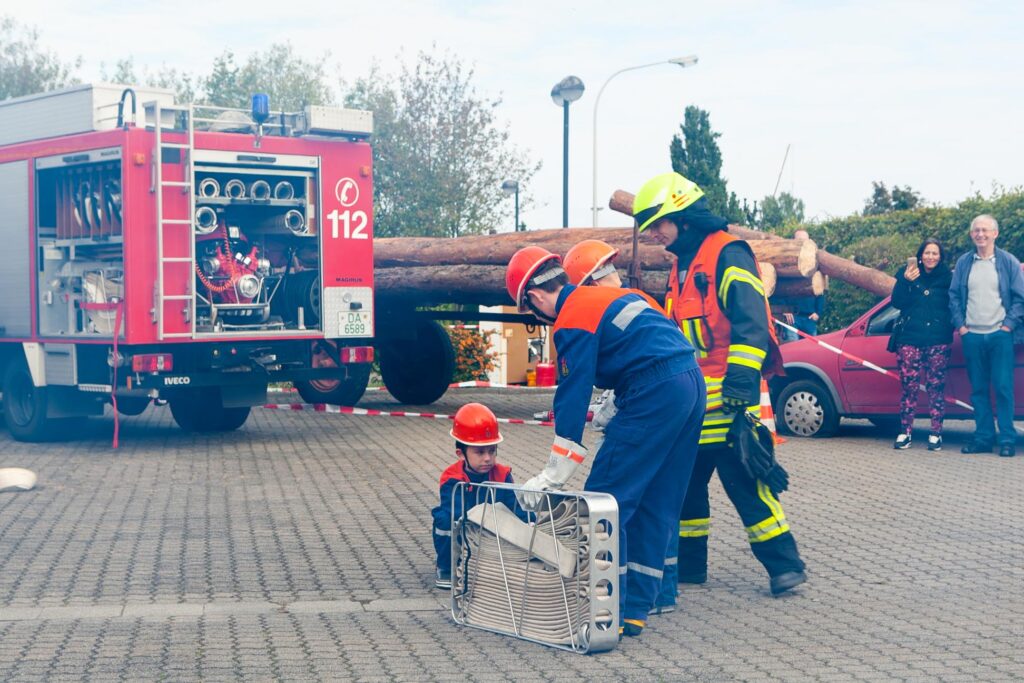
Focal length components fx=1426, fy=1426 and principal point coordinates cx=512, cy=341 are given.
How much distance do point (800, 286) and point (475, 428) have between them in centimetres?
845

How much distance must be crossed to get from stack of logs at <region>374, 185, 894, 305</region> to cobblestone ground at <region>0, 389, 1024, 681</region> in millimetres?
2673

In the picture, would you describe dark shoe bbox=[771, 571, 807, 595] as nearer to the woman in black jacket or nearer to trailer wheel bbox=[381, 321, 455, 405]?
the woman in black jacket

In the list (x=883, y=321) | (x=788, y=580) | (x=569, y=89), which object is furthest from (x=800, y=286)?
(x=569, y=89)

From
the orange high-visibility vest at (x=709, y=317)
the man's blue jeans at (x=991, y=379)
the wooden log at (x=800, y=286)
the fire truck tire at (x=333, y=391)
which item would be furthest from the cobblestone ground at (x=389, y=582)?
the fire truck tire at (x=333, y=391)

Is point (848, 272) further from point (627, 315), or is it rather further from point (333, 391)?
point (627, 315)

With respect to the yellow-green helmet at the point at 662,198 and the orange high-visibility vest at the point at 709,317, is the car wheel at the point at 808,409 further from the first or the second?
the yellow-green helmet at the point at 662,198

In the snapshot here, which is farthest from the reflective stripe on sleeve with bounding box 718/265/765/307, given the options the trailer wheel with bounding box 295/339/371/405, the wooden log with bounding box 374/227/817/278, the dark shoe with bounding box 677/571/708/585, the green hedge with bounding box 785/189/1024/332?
the green hedge with bounding box 785/189/1024/332

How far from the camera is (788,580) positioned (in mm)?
6871

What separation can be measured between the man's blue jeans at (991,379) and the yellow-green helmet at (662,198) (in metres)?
6.36

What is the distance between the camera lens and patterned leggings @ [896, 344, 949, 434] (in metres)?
13.0

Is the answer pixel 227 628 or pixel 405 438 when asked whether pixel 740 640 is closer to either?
pixel 227 628

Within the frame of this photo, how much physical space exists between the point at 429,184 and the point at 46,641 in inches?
1392

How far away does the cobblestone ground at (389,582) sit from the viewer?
225 inches

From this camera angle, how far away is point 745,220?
39969mm
